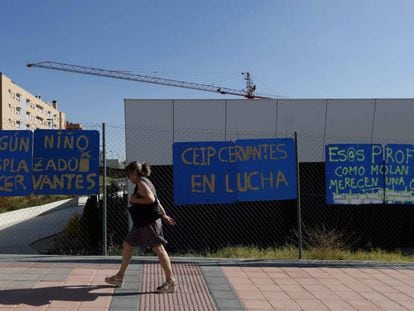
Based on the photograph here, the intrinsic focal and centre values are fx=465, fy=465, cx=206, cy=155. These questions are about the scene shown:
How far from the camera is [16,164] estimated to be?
7.27 metres

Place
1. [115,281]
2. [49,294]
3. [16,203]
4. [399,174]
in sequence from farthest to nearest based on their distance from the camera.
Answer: [16,203] → [399,174] → [115,281] → [49,294]

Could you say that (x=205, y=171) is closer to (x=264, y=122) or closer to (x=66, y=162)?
(x=66, y=162)

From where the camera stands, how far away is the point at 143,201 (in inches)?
203

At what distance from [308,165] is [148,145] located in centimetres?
415

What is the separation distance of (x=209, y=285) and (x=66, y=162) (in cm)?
312

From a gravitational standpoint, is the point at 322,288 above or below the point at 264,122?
below

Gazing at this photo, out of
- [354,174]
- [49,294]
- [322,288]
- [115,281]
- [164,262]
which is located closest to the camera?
[49,294]

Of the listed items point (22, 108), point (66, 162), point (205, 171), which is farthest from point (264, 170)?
point (22, 108)

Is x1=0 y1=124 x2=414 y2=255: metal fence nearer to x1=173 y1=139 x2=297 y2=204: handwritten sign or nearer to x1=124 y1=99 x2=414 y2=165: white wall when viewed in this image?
x1=124 y1=99 x2=414 y2=165: white wall

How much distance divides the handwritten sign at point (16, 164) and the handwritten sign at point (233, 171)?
2.38 m

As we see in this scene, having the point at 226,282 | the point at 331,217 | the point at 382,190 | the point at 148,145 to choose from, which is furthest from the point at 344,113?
the point at 226,282

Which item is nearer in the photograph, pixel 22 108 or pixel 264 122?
pixel 264 122

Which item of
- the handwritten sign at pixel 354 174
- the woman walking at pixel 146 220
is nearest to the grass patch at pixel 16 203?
the handwritten sign at pixel 354 174

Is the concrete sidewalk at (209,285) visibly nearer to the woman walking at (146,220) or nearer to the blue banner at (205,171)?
the woman walking at (146,220)
